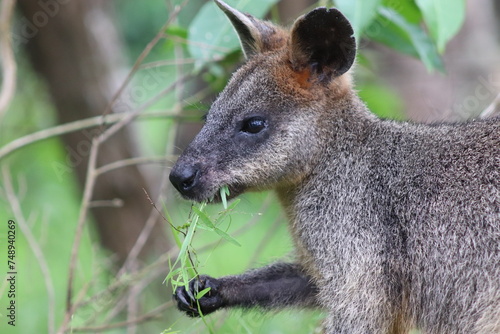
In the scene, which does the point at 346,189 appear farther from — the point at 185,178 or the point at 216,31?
the point at 216,31

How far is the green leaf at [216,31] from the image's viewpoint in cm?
541

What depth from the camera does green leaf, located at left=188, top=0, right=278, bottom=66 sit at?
541 centimetres

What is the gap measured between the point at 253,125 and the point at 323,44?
65cm

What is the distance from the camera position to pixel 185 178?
14.3ft

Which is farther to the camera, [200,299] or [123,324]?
[123,324]

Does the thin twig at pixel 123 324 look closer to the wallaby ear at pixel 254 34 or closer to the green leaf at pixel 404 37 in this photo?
the wallaby ear at pixel 254 34

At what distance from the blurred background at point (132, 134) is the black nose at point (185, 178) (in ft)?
0.57

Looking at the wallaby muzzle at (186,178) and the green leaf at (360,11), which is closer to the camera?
the wallaby muzzle at (186,178)

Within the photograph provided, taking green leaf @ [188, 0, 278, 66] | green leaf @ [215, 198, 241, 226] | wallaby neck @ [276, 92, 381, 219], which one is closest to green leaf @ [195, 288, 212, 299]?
green leaf @ [215, 198, 241, 226]

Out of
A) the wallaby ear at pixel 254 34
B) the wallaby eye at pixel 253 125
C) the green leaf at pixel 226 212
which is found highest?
the wallaby ear at pixel 254 34

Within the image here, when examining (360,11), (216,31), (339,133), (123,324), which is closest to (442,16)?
(360,11)

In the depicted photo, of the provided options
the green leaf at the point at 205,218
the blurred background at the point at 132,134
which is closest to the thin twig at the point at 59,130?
the blurred background at the point at 132,134

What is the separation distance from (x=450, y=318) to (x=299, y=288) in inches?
40.7

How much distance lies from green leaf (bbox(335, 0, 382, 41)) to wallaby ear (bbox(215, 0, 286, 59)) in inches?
18.6
